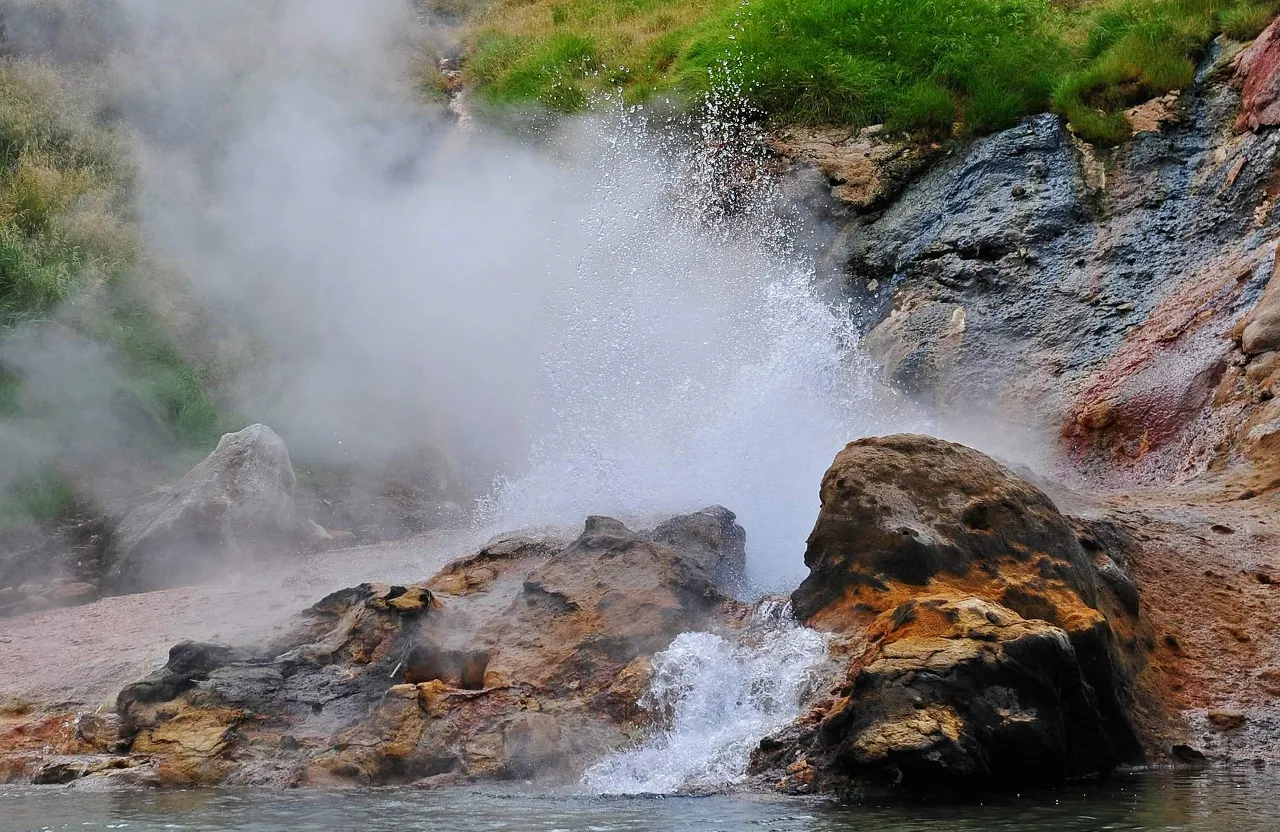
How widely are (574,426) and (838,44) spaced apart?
175 inches

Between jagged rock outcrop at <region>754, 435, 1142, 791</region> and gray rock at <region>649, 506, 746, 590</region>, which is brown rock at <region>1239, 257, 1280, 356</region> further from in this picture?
gray rock at <region>649, 506, 746, 590</region>

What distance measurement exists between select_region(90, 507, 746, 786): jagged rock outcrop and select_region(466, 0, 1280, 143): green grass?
558 cm

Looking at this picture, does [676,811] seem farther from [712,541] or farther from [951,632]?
[712,541]

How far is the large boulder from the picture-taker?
22.5ft

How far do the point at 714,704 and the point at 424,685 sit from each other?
37.5 inches

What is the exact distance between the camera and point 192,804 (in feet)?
11.2

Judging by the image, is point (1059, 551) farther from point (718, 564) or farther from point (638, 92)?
point (638, 92)

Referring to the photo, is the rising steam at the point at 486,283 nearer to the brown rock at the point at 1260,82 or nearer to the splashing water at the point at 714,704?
the splashing water at the point at 714,704

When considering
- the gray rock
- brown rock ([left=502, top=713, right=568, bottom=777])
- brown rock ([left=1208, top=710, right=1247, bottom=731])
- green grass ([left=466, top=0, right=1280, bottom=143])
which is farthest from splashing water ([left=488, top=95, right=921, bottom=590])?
brown rock ([left=1208, top=710, right=1247, bottom=731])

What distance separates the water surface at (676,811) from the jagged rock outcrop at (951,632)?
0.15 m

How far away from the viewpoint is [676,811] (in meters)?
3.14

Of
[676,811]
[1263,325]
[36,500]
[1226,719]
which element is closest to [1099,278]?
[1263,325]

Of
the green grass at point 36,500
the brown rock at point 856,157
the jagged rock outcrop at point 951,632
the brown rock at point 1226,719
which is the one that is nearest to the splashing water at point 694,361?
the brown rock at point 856,157

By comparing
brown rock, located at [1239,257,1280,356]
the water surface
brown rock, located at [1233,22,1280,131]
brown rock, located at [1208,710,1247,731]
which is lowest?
the water surface
